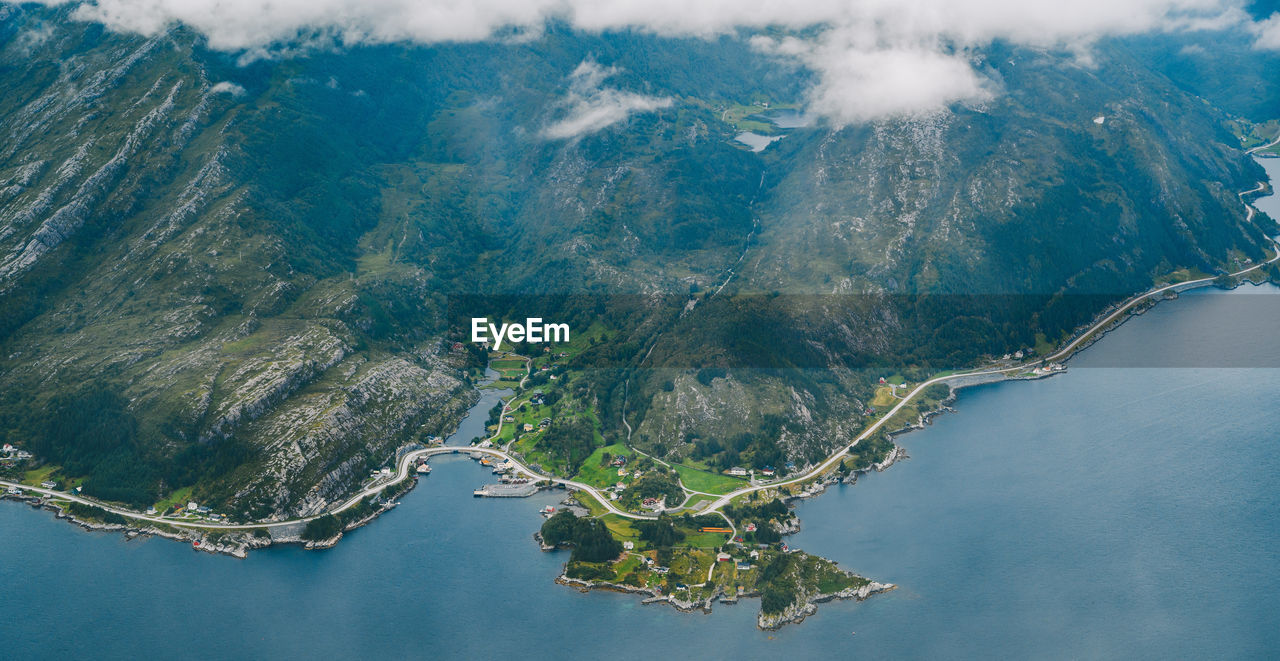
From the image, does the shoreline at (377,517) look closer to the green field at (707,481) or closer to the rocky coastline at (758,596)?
the rocky coastline at (758,596)

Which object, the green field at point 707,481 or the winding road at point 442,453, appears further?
the green field at point 707,481

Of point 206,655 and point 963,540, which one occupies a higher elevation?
point 963,540

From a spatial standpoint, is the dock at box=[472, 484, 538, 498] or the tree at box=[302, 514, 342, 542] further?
the dock at box=[472, 484, 538, 498]

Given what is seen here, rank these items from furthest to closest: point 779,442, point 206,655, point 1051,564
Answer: point 779,442
point 1051,564
point 206,655

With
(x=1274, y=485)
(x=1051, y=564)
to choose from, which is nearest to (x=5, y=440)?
(x=1051, y=564)

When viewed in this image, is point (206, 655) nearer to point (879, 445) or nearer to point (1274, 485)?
point (879, 445)

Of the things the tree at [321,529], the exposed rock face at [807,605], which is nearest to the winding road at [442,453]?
the tree at [321,529]

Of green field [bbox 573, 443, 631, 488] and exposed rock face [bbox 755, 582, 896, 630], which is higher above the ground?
exposed rock face [bbox 755, 582, 896, 630]

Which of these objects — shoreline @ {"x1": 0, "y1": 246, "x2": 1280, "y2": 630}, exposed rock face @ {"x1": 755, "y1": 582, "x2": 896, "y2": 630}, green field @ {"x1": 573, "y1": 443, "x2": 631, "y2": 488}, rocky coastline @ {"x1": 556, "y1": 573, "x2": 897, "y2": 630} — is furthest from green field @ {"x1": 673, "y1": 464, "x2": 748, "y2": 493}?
exposed rock face @ {"x1": 755, "y1": 582, "x2": 896, "y2": 630}

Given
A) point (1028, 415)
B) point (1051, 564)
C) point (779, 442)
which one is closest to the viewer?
point (1051, 564)

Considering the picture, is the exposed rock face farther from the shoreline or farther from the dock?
the dock

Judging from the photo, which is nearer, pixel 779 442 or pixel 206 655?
pixel 206 655
